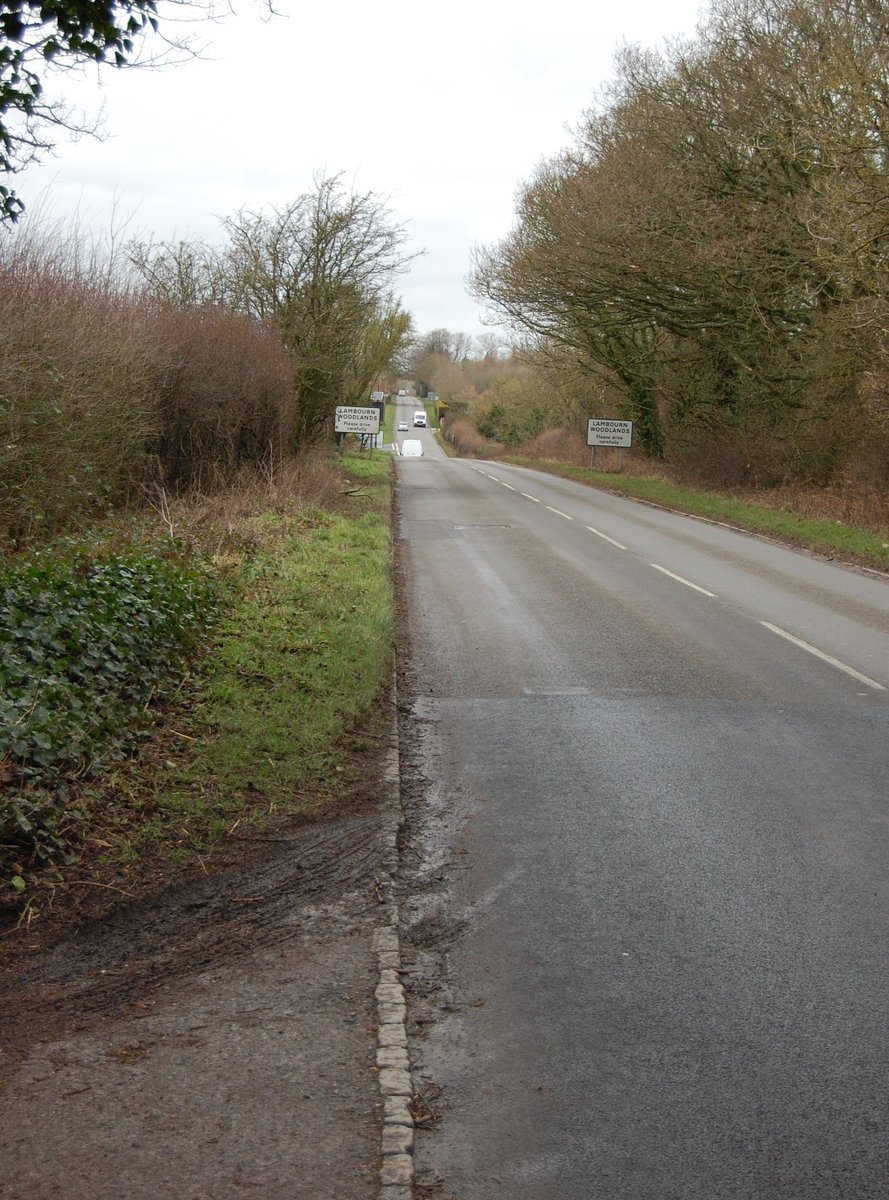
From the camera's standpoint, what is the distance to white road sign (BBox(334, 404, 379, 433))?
32.3 metres

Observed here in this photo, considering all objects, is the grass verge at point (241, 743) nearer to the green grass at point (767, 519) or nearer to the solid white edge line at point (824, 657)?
the solid white edge line at point (824, 657)

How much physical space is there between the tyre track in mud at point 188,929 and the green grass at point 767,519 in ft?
48.0

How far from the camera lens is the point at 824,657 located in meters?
11.1

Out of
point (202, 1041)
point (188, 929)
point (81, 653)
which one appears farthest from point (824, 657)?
point (202, 1041)

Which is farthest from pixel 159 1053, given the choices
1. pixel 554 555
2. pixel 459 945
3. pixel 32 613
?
pixel 554 555

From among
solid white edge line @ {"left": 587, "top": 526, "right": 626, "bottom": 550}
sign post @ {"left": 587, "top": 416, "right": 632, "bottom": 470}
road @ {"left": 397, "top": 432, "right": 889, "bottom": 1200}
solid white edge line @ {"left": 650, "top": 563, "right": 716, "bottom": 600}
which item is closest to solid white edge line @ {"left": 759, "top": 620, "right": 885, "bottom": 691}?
road @ {"left": 397, "top": 432, "right": 889, "bottom": 1200}

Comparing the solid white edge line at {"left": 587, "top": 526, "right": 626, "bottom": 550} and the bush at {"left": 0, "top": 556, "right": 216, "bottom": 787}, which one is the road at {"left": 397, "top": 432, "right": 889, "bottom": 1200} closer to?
the bush at {"left": 0, "top": 556, "right": 216, "bottom": 787}

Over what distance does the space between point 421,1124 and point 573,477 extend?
133ft

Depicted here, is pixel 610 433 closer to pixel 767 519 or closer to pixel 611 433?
pixel 611 433

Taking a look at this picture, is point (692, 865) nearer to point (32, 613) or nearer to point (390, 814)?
point (390, 814)

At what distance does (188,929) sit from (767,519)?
21.9 meters

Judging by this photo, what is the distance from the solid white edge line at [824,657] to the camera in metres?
10.0

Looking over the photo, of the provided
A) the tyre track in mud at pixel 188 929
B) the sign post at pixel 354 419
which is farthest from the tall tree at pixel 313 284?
the tyre track in mud at pixel 188 929

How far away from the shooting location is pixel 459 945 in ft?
16.1
